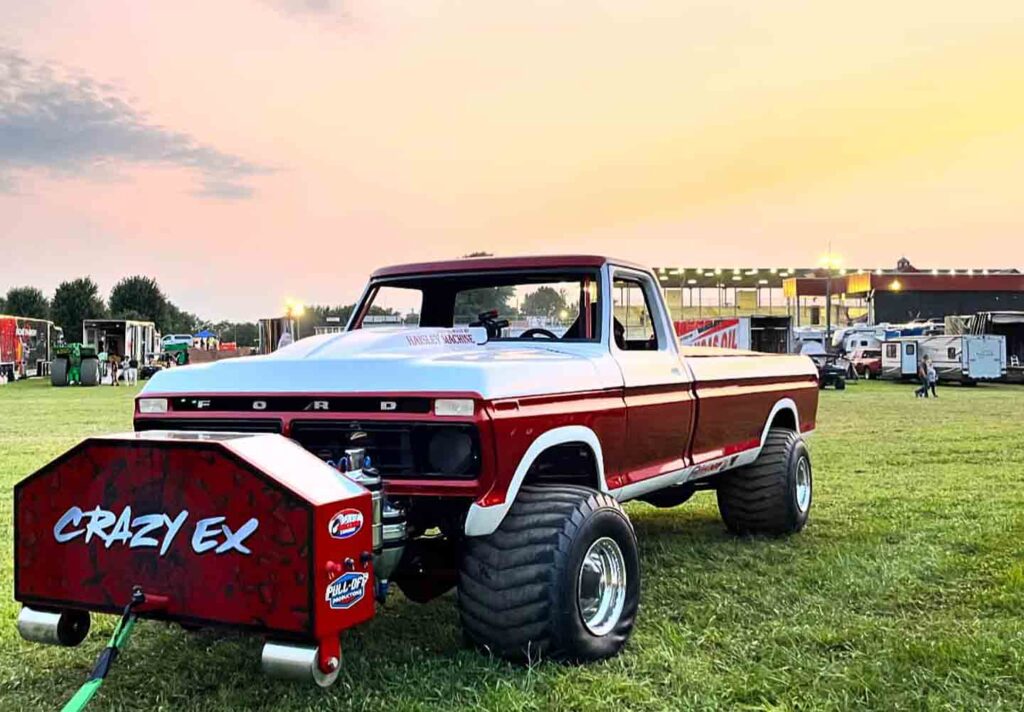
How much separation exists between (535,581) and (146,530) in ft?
5.15

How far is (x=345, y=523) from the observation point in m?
3.49

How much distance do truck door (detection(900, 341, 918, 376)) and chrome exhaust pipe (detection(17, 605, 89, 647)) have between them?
122 feet

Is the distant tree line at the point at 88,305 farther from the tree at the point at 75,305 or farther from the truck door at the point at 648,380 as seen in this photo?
the truck door at the point at 648,380

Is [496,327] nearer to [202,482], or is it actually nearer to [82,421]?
[202,482]

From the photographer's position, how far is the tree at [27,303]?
303 ft

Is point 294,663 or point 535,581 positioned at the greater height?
point 535,581

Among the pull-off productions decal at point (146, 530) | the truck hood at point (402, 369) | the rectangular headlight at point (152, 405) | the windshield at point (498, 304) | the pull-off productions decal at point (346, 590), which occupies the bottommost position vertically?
the pull-off productions decal at point (346, 590)

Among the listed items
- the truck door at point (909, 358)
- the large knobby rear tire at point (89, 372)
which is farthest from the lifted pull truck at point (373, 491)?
the truck door at point (909, 358)

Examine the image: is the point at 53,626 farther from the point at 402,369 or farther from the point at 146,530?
the point at 402,369

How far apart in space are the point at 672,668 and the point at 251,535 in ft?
6.56

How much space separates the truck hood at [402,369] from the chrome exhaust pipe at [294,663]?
113 centimetres

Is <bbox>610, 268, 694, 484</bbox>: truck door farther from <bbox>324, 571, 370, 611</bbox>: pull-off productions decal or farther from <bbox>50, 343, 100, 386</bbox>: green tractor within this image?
<bbox>50, 343, 100, 386</bbox>: green tractor

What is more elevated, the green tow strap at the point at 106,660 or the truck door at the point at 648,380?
→ the truck door at the point at 648,380

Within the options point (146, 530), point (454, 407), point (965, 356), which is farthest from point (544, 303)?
point (965, 356)
